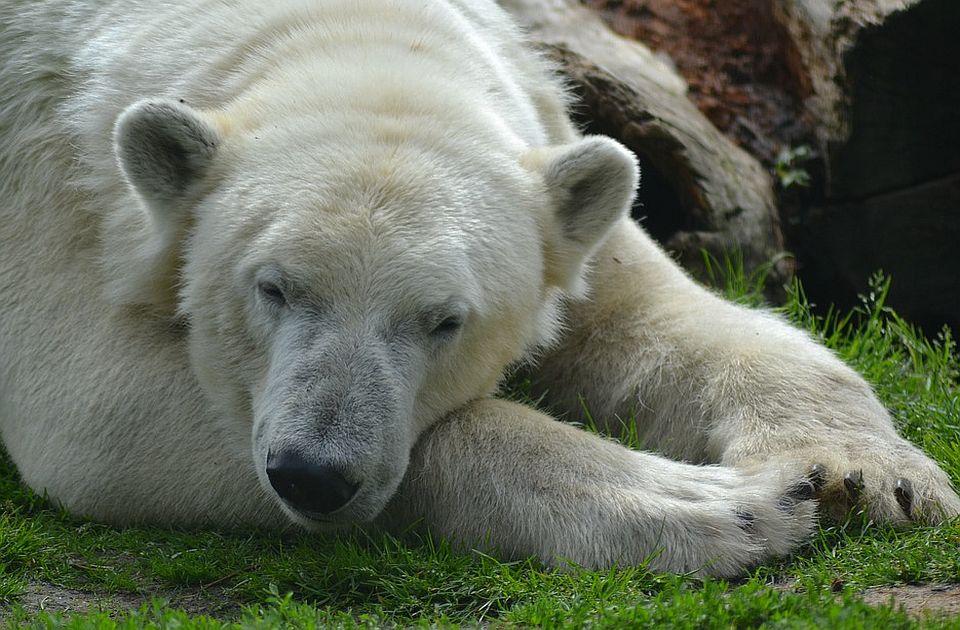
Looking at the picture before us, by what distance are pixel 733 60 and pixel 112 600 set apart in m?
6.20

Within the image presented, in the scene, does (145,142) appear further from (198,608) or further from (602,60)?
(602,60)

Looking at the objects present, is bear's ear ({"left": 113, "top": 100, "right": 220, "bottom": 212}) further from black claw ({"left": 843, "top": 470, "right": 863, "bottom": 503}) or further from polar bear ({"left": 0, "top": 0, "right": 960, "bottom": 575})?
black claw ({"left": 843, "top": 470, "right": 863, "bottom": 503})

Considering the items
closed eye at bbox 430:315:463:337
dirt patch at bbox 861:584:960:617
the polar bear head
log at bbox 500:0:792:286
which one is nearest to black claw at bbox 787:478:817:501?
dirt patch at bbox 861:584:960:617

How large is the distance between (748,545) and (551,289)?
1.37 meters

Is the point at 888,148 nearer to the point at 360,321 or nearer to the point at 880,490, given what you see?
the point at 880,490

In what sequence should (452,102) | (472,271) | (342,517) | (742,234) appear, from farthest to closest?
(742,234) < (452,102) < (472,271) < (342,517)

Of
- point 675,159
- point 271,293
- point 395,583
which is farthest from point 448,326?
point 675,159

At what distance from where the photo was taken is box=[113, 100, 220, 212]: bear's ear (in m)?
4.30

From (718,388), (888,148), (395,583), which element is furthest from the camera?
(888,148)

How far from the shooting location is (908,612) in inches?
142

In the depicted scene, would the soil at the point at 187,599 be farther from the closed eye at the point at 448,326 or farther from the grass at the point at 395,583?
the closed eye at the point at 448,326

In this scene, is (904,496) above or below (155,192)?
below

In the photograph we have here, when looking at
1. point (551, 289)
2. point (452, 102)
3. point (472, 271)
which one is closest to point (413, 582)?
point (472, 271)

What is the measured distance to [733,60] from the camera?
8.66 metres
